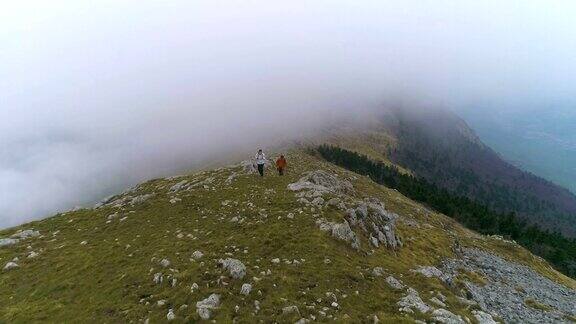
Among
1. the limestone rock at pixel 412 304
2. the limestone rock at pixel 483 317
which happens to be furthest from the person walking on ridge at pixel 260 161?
the limestone rock at pixel 483 317

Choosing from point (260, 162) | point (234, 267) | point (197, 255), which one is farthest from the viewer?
point (260, 162)

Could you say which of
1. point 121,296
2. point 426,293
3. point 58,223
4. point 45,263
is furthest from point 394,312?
point 58,223

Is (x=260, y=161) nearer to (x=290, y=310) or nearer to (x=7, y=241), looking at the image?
(x=7, y=241)

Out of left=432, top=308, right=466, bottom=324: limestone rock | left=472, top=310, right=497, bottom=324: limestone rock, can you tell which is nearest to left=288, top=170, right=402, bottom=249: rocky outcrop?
left=432, top=308, right=466, bottom=324: limestone rock

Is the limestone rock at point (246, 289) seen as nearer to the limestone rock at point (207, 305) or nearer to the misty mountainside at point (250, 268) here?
the misty mountainside at point (250, 268)

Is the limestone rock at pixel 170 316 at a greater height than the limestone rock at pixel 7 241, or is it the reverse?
the limestone rock at pixel 170 316

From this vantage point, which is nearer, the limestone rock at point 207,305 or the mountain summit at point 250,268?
the limestone rock at point 207,305

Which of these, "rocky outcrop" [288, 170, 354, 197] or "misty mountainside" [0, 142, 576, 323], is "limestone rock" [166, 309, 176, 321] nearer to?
"misty mountainside" [0, 142, 576, 323]

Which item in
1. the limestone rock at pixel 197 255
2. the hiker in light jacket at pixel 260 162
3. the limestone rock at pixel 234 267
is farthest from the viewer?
the hiker in light jacket at pixel 260 162

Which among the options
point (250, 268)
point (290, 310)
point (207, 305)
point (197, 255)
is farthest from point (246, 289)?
point (197, 255)
